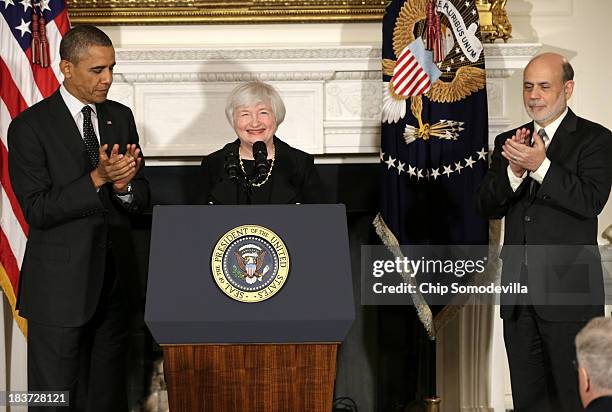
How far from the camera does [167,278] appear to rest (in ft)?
10.7

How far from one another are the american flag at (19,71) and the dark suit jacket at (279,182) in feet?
3.85

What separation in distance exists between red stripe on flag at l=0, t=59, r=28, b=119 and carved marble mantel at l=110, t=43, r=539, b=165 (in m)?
0.52

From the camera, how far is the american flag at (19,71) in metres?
4.89

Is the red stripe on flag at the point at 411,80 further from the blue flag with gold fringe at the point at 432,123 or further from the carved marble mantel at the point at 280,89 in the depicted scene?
the carved marble mantel at the point at 280,89

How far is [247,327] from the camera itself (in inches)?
127

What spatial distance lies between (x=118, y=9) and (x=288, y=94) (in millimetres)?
1062

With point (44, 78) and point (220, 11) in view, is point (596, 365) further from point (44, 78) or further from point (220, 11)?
point (220, 11)

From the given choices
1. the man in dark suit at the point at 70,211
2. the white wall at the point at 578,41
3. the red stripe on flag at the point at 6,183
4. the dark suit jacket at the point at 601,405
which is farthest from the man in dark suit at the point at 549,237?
the red stripe on flag at the point at 6,183

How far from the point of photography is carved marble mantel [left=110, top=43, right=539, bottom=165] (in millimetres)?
5195

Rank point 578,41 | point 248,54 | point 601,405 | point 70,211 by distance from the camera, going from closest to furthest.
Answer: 1. point 601,405
2. point 70,211
3. point 248,54
4. point 578,41

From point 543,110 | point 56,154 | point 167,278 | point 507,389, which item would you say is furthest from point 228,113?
point 507,389

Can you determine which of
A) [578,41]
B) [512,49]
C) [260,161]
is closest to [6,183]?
[260,161]

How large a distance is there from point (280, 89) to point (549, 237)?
1.85m

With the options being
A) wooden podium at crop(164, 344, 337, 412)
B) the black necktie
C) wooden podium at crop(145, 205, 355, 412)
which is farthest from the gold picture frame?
wooden podium at crop(164, 344, 337, 412)
